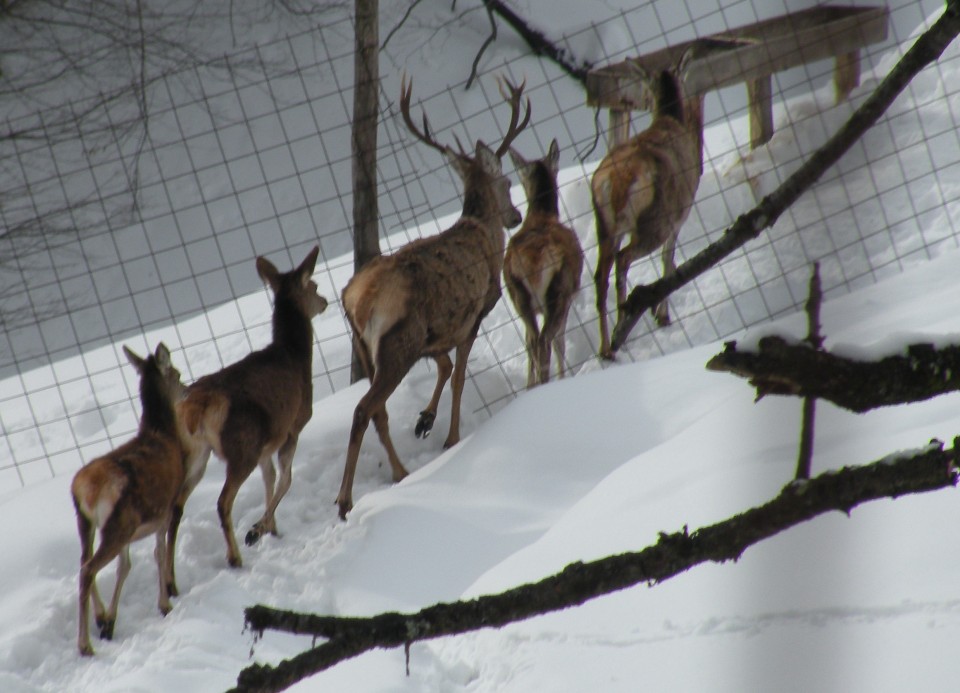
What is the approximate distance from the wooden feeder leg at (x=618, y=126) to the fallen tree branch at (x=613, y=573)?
7.31m

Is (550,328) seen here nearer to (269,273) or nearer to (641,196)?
(641,196)

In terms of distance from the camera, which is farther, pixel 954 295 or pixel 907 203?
pixel 907 203

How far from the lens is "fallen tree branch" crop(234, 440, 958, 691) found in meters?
1.08

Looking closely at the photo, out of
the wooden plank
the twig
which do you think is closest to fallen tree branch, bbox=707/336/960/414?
the twig

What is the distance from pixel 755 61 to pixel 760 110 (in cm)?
80

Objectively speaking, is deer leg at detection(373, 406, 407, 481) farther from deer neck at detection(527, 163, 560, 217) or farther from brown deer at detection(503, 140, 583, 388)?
deer neck at detection(527, 163, 560, 217)

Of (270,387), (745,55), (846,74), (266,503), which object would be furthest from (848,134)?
(846,74)

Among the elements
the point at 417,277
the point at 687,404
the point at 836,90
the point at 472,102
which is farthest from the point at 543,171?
the point at 472,102

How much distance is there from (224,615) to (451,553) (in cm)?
89

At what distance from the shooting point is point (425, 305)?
5621 millimetres

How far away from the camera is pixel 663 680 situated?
2660 millimetres

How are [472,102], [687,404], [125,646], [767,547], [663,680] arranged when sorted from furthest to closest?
[472,102] < [687,404] < [125,646] < [767,547] < [663,680]

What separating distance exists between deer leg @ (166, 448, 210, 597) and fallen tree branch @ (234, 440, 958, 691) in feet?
12.0

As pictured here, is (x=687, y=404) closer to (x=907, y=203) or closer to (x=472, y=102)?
(x=907, y=203)
